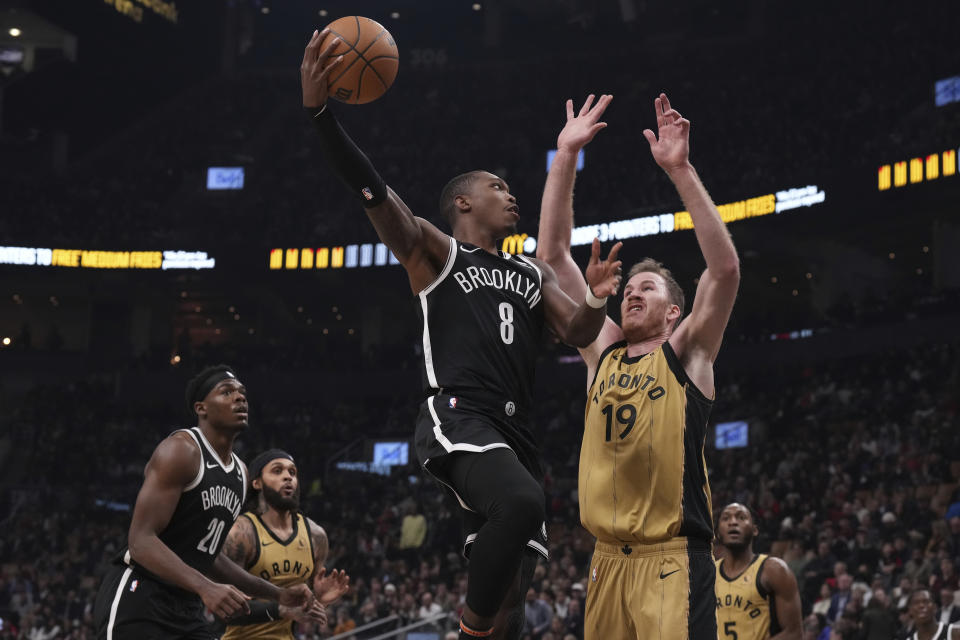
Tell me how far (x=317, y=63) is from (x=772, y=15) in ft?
106

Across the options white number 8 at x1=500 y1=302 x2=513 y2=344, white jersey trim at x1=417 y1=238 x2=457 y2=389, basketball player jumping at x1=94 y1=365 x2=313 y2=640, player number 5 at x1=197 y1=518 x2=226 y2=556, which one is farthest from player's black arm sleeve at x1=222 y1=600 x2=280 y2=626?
white number 8 at x1=500 y1=302 x2=513 y2=344

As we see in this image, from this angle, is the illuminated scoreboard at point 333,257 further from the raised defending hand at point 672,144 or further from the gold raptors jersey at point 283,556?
the raised defending hand at point 672,144

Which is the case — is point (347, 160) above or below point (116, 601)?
above

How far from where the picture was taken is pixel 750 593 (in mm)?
7656

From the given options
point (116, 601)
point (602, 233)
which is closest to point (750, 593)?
point (116, 601)

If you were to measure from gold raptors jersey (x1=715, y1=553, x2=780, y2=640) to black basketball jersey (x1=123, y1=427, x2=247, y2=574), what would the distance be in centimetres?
350

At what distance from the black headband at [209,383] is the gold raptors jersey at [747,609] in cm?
374

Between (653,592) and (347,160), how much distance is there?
2.28 metres

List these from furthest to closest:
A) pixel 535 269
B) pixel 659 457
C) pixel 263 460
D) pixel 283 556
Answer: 1. pixel 263 460
2. pixel 283 556
3. pixel 535 269
4. pixel 659 457

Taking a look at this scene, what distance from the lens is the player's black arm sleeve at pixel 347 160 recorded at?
4586mm

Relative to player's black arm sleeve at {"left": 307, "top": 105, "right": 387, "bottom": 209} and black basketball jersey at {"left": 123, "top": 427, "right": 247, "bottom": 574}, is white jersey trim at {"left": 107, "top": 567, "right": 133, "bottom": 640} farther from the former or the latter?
player's black arm sleeve at {"left": 307, "top": 105, "right": 387, "bottom": 209}

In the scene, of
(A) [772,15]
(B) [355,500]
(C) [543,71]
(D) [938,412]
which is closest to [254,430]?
(B) [355,500]

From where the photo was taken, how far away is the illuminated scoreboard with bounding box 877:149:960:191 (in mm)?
21953

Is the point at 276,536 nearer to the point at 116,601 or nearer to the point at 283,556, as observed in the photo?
the point at 283,556
